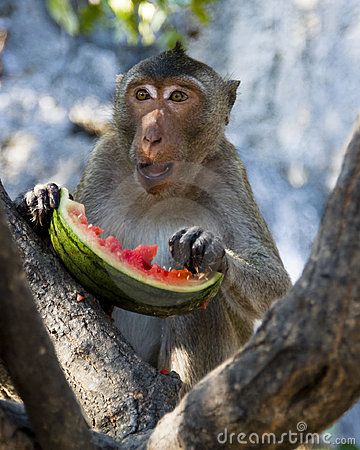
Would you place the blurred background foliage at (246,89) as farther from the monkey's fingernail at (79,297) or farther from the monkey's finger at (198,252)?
the monkey's fingernail at (79,297)

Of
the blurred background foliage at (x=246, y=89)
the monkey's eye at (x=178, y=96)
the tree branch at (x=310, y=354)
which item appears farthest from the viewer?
the blurred background foliage at (x=246, y=89)

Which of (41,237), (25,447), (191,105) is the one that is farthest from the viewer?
(191,105)

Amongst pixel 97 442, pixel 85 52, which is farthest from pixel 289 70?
pixel 97 442

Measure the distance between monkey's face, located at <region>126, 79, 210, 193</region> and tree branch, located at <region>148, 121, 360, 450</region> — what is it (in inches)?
111

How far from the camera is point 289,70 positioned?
10.7 m

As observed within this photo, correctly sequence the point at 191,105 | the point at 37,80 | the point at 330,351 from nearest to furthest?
the point at 330,351
the point at 191,105
the point at 37,80

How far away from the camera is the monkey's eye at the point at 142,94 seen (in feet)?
17.6

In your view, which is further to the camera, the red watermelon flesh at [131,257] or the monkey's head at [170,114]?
the monkey's head at [170,114]

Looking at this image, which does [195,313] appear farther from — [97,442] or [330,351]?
[330,351]

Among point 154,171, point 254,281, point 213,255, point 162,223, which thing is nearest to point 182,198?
point 162,223

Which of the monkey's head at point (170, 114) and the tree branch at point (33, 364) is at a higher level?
the monkey's head at point (170, 114)

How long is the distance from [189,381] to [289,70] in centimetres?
674

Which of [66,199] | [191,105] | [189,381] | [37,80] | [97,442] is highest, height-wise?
[37,80]

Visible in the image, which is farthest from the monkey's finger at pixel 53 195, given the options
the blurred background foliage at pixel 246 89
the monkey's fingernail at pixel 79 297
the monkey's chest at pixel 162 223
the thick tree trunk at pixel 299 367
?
the blurred background foliage at pixel 246 89
